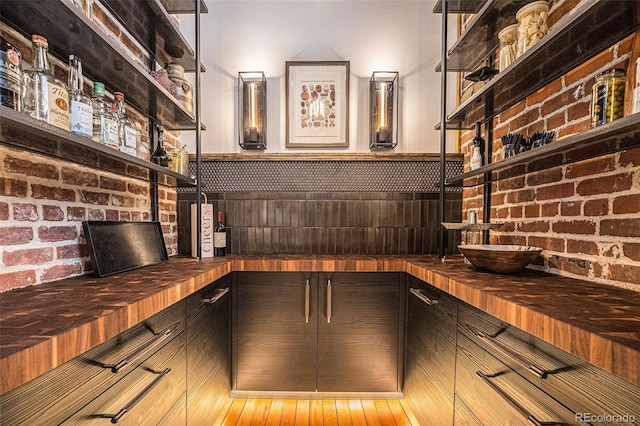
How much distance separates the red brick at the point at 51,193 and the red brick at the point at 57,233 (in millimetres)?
105

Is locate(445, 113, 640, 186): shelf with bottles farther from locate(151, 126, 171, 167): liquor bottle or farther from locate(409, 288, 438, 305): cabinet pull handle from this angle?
locate(151, 126, 171, 167): liquor bottle

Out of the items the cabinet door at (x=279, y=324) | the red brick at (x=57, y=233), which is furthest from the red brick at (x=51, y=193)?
the cabinet door at (x=279, y=324)

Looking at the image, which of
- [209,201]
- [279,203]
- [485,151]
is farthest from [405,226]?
[209,201]

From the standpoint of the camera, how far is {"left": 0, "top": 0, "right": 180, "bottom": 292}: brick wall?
87 centimetres

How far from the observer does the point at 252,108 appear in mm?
2068

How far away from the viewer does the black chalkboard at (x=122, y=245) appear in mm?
1111

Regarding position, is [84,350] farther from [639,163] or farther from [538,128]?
[538,128]

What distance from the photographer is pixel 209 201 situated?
2.05 m

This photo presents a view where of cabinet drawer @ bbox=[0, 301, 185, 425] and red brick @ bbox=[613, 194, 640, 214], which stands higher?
red brick @ bbox=[613, 194, 640, 214]

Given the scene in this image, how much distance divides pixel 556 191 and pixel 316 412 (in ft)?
5.28

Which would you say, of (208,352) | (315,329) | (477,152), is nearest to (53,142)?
(208,352)

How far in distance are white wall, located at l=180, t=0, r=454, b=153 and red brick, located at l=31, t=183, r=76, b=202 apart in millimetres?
1137

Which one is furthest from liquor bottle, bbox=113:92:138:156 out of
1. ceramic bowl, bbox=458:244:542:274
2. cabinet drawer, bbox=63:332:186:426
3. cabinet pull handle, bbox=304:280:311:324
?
ceramic bowl, bbox=458:244:542:274

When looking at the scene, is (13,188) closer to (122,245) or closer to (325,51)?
(122,245)
